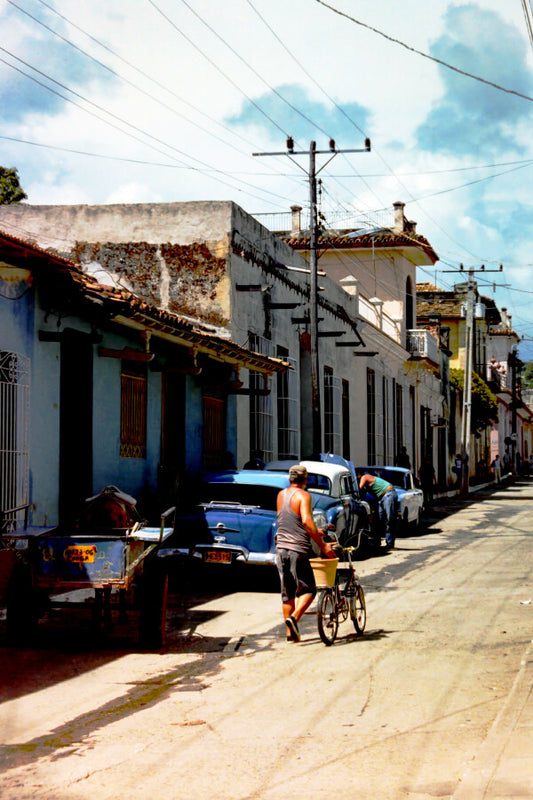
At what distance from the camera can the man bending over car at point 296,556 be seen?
9.56m

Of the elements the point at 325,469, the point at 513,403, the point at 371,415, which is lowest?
the point at 325,469

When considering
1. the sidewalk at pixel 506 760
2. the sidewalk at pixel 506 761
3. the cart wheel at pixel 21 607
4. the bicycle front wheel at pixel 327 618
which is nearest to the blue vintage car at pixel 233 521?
the bicycle front wheel at pixel 327 618

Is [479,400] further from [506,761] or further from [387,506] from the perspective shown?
[506,761]

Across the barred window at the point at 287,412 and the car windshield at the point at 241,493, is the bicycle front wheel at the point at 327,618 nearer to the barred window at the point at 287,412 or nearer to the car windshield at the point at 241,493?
the car windshield at the point at 241,493

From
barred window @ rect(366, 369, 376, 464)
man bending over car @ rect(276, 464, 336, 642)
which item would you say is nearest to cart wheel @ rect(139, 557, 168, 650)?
man bending over car @ rect(276, 464, 336, 642)

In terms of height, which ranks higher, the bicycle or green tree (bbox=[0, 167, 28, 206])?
green tree (bbox=[0, 167, 28, 206])

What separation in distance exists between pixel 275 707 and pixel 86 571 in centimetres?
246

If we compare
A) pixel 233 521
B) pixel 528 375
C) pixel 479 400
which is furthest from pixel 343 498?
pixel 528 375

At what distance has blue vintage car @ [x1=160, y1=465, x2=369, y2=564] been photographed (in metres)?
12.6

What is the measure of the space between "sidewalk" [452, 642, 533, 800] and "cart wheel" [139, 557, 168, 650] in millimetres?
3266

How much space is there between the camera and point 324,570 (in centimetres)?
927

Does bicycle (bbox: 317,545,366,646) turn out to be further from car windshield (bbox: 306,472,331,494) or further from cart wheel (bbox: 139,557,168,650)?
car windshield (bbox: 306,472,331,494)

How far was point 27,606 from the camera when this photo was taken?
9.21m

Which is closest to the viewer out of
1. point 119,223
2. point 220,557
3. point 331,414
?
point 220,557
